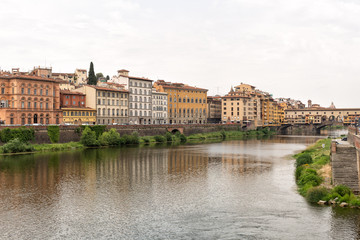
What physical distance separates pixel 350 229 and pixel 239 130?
10522 centimetres

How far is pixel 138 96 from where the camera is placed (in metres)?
104

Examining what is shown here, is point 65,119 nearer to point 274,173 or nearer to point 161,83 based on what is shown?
point 161,83

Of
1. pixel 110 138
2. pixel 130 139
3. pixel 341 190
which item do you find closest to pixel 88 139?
pixel 110 138

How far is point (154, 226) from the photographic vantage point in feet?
76.9

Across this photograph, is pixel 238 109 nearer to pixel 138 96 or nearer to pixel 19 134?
pixel 138 96

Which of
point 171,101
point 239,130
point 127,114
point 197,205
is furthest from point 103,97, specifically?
point 197,205

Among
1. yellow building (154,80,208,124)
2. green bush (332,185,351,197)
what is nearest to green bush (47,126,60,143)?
yellow building (154,80,208,124)

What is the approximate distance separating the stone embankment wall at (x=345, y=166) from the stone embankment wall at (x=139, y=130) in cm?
5409

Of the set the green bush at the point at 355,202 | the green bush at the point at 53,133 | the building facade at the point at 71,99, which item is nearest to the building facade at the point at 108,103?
the building facade at the point at 71,99

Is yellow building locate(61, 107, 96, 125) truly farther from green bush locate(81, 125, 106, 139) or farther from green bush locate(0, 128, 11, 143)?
green bush locate(0, 128, 11, 143)

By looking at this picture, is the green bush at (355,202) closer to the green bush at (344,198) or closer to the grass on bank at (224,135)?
the green bush at (344,198)

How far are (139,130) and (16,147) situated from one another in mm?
33500

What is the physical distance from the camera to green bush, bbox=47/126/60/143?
69.5m

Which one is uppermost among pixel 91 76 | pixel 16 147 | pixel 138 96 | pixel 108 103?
pixel 91 76
